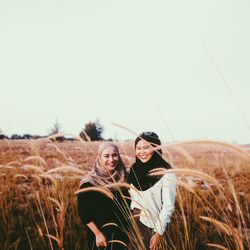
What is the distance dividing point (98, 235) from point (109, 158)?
534mm

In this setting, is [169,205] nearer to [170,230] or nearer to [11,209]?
[170,230]

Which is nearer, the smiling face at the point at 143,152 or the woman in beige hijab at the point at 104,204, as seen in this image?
the smiling face at the point at 143,152

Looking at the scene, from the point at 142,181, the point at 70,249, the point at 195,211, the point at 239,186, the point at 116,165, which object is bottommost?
the point at 239,186

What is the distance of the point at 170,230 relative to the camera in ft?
9.48

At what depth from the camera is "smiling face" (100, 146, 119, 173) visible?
8.50 ft

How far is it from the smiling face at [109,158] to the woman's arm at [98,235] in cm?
40

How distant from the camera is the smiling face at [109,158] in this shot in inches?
102

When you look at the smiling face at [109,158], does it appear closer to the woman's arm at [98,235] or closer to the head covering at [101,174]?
the head covering at [101,174]

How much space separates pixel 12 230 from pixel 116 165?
43.8 inches

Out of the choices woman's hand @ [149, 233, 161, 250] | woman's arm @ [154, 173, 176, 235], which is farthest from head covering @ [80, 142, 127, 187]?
woman's hand @ [149, 233, 161, 250]

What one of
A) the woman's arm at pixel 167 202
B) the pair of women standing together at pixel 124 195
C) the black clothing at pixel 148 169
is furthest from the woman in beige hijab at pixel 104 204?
the woman's arm at pixel 167 202

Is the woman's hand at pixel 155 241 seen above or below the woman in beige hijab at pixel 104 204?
below

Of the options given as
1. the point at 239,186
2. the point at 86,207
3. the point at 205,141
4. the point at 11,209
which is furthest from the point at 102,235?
the point at 239,186

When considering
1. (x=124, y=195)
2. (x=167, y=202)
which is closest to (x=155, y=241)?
(x=167, y=202)
